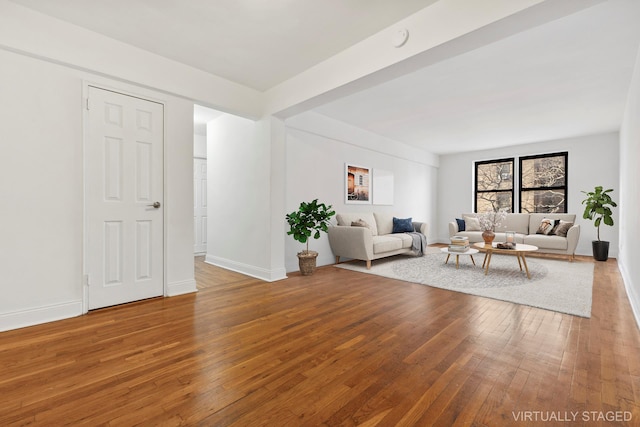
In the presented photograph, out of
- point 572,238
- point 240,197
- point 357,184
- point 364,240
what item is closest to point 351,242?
point 364,240

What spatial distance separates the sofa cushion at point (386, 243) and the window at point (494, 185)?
12.4ft

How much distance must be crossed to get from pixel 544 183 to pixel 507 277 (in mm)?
4265

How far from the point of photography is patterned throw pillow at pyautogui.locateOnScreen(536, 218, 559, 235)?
238 inches

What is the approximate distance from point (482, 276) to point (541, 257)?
9.23 feet

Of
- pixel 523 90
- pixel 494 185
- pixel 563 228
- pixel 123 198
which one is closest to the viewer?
pixel 123 198

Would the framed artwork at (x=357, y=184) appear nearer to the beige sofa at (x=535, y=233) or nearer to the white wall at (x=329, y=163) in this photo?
the white wall at (x=329, y=163)

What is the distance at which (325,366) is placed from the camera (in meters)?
1.81

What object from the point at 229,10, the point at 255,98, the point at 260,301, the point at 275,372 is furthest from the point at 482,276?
the point at 229,10

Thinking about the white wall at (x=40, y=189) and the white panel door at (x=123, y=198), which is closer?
the white wall at (x=40, y=189)

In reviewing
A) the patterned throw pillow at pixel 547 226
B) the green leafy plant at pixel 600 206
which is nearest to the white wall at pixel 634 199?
the green leafy plant at pixel 600 206

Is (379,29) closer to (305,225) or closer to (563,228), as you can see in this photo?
(305,225)

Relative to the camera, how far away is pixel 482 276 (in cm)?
415

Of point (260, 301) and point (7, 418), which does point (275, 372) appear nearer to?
point (7, 418)

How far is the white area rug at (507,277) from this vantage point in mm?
3150
